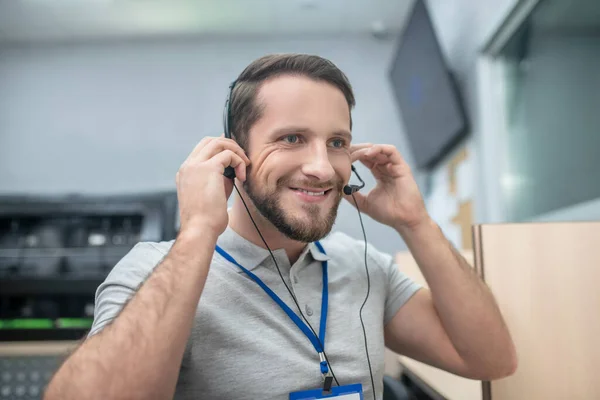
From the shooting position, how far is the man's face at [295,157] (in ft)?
2.97

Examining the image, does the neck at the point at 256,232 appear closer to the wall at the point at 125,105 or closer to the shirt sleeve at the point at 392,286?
the shirt sleeve at the point at 392,286

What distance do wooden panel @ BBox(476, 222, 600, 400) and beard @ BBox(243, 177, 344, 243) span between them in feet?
1.25

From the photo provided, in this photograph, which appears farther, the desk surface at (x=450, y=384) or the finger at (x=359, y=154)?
the desk surface at (x=450, y=384)

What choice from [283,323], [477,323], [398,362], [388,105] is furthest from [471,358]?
[388,105]

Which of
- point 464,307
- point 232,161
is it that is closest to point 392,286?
point 464,307

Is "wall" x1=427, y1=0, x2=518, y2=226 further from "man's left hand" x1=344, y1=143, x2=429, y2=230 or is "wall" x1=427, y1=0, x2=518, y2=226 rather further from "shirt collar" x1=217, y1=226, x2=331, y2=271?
"shirt collar" x1=217, y1=226, x2=331, y2=271

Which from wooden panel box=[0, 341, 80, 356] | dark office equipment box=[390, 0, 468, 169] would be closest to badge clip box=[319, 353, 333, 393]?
wooden panel box=[0, 341, 80, 356]

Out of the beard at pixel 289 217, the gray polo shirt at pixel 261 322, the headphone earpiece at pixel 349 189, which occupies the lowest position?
the gray polo shirt at pixel 261 322

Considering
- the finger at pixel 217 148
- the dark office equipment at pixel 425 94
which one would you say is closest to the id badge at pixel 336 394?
the finger at pixel 217 148

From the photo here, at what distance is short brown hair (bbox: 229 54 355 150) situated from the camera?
0.95 m

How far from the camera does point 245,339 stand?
2.75ft

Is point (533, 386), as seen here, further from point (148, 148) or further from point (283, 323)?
point (148, 148)

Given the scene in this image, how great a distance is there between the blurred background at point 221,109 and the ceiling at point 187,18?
12mm

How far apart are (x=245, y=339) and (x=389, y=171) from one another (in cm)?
52
